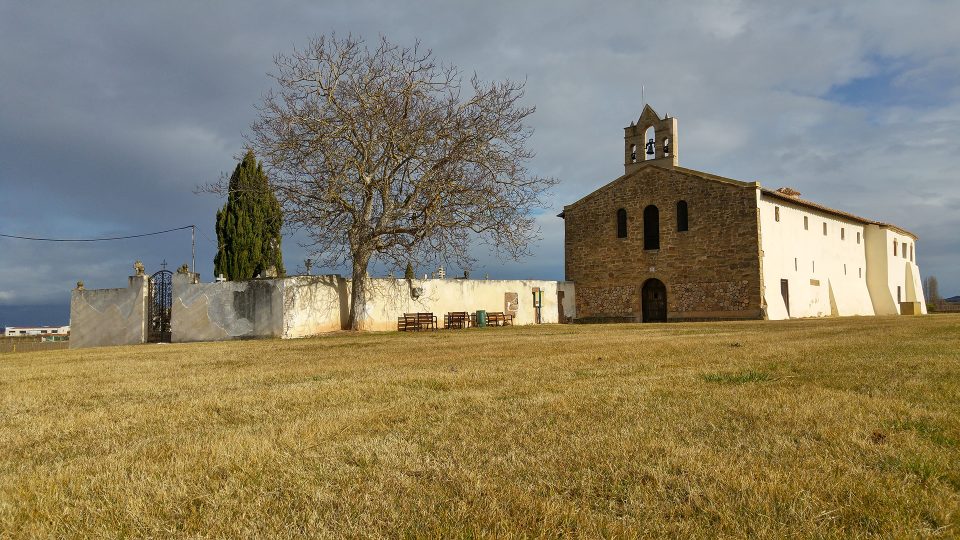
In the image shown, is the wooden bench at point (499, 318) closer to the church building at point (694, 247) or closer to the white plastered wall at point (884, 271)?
the church building at point (694, 247)

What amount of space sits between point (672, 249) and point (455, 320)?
11650 millimetres

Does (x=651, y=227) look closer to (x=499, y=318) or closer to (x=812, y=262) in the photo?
(x=812, y=262)

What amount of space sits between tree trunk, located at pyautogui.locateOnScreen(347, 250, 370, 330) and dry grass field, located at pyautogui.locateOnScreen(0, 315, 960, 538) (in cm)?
1701

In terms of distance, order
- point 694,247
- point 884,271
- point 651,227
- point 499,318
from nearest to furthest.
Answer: point 499,318, point 694,247, point 651,227, point 884,271

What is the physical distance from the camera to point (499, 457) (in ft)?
12.6

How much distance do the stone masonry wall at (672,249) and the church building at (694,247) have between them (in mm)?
50

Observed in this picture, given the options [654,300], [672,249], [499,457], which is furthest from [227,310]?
[499,457]

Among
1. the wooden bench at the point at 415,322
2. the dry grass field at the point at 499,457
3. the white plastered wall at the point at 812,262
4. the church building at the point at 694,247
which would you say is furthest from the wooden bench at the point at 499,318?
the dry grass field at the point at 499,457

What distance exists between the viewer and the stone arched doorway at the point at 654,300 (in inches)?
1308

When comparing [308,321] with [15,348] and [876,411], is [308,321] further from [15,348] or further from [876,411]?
[876,411]

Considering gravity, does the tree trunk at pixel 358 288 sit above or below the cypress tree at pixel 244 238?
below

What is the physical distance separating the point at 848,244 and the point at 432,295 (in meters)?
25.9

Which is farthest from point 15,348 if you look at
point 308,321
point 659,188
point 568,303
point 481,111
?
point 659,188

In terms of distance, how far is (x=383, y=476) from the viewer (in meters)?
3.51
